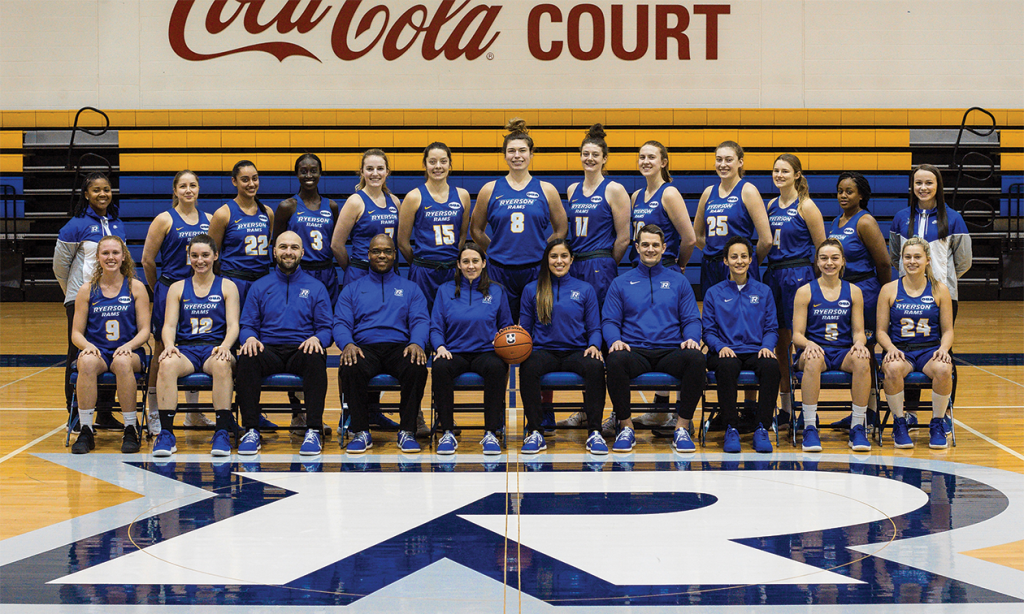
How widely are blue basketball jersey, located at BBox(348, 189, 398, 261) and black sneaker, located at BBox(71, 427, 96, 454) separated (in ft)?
5.48

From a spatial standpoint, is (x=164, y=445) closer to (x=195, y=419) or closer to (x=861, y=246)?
(x=195, y=419)

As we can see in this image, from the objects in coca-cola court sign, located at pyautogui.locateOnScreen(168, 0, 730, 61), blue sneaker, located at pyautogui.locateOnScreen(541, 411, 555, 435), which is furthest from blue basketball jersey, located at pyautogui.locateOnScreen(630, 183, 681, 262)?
coca-cola court sign, located at pyautogui.locateOnScreen(168, 0, 730, 61)

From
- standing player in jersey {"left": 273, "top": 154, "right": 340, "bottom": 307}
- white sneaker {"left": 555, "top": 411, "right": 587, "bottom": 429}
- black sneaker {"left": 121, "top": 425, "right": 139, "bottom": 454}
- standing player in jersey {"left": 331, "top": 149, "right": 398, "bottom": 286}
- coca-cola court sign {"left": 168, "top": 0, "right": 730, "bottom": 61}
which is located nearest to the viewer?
black sneaker {"left": 121, "top": 425, "right": 139, "bottom": 454}

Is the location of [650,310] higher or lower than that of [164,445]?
higher

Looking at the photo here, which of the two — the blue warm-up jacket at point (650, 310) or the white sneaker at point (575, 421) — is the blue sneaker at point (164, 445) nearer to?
the white sneaker at point (575, 421)

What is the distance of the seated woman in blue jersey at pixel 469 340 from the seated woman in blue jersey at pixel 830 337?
1.56m

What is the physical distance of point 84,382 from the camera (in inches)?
193

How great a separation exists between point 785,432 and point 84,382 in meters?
3.76

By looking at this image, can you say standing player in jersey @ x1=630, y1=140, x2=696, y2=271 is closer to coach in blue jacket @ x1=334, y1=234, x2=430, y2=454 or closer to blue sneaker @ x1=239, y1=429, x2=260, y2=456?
coach in blue jacket @ x1=334, y1=234, x2=430, y2=454

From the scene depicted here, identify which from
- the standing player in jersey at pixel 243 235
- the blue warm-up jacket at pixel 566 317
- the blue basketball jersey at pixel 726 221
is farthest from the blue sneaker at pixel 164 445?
the blue basketball jersey at pixel 726 221

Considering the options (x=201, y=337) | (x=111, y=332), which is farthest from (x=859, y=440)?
(x=111, y=332)

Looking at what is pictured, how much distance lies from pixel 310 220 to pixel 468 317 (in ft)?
3.85

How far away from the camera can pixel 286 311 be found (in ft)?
16.5

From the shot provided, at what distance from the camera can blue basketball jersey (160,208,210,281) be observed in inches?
209
